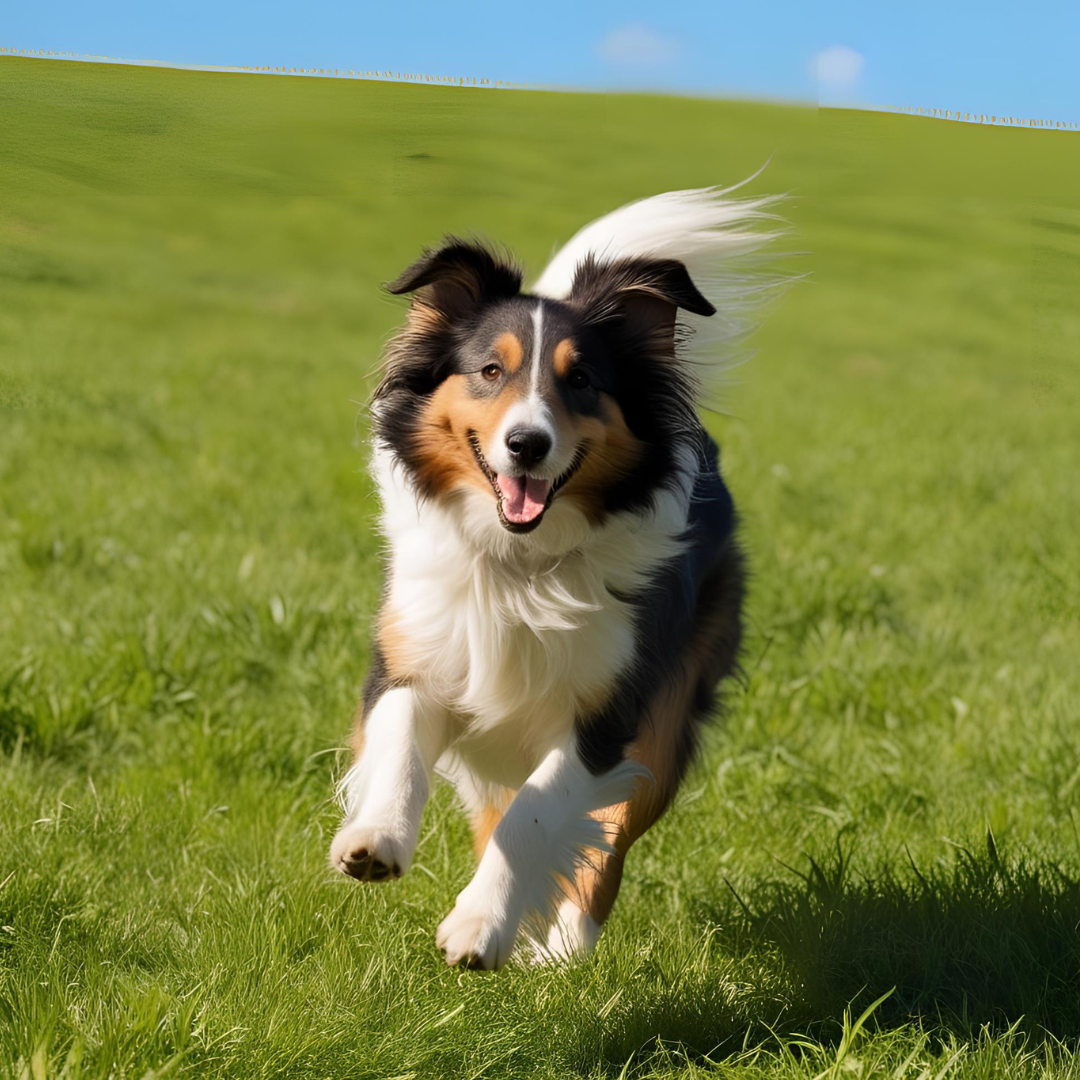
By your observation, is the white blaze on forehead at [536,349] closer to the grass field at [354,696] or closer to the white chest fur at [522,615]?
the white chest fur at [522,615]

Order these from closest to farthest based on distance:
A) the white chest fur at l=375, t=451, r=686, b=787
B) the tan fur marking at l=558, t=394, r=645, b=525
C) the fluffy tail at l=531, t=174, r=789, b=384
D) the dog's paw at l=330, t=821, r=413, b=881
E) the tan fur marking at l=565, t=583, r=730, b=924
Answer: the dog's paw at l=330, t=821, r=413, b=881 < the tan fur marking at l=558, t=394, r=645, b=525 < the white chest fur at l=375, t=451, r=686, b=787 < the tan fur marking at l=565, t=583, r=730, b=924 < the fluffy tail at l=531, t=174, r=789, b=384

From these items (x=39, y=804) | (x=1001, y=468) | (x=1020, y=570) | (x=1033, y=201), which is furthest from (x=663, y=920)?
(x=1001, y=468)

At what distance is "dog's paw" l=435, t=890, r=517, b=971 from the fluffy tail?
69.0 inches

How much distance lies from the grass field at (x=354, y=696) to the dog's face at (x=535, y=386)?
0.41 meters

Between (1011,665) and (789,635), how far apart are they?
977 millimetres

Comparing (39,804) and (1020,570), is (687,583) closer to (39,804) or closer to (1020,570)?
(39,804)

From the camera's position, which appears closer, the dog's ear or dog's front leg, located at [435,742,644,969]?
dog's front leg, located at [435,742,644,969]

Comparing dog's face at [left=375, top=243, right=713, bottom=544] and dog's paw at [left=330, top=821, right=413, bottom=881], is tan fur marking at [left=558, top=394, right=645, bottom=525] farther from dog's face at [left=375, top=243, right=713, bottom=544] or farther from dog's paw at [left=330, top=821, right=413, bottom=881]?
dog's paw at [left=330, top=821, right=413, bottom=881]

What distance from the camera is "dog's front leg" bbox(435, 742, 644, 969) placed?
2797 mm

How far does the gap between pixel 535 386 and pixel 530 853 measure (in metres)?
1.12

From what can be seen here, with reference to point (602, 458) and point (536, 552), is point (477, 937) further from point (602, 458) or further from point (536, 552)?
point (602, 458)

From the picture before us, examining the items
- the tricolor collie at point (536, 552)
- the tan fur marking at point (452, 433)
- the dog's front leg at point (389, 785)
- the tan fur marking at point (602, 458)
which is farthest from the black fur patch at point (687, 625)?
the tan fur marking at point (452, 433)

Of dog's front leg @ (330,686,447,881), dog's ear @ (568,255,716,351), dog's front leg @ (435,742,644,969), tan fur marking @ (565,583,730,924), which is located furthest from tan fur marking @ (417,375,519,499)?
tan fur marking @ (565,583,730,924)

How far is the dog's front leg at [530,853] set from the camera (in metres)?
2.80
